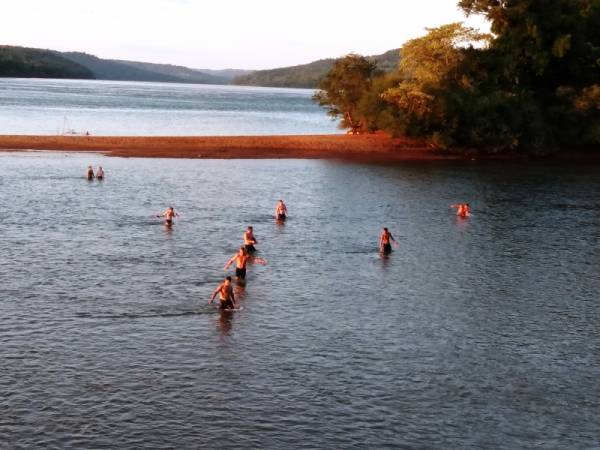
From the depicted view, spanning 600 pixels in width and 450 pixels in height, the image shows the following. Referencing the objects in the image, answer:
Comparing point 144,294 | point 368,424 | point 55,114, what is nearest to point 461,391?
point 368,424

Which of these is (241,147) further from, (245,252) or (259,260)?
(245,252)

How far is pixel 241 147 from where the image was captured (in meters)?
99.9

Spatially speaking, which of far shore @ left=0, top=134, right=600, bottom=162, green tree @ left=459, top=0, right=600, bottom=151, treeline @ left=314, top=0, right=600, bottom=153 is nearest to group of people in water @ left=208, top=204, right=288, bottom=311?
far shore @ left=0, top=134, right=600, bottom=162

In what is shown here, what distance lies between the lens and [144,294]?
36.6m

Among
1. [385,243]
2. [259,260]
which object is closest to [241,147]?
[385,243]

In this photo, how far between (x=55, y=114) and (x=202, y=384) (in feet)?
445

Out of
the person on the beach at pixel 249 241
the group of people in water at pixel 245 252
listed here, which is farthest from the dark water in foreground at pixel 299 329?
the person on the beach at pixel 249 241

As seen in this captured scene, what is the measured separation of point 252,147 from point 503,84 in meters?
34.1

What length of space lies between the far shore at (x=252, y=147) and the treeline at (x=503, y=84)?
9.03 ft

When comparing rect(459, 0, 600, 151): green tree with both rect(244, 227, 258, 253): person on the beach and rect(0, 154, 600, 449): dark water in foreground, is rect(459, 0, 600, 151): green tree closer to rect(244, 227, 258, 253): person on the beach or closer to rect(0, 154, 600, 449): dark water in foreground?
rect(0, 154, 600, 449): dark water in foreground

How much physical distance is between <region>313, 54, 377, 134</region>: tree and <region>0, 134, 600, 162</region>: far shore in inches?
284

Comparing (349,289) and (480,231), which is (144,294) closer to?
(349,289)

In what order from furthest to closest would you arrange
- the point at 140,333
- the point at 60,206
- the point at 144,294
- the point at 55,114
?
the point at 55,114
the point at 60,206
the point at 144,294
the point at 140,333

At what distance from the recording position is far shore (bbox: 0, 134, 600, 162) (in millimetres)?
94812
